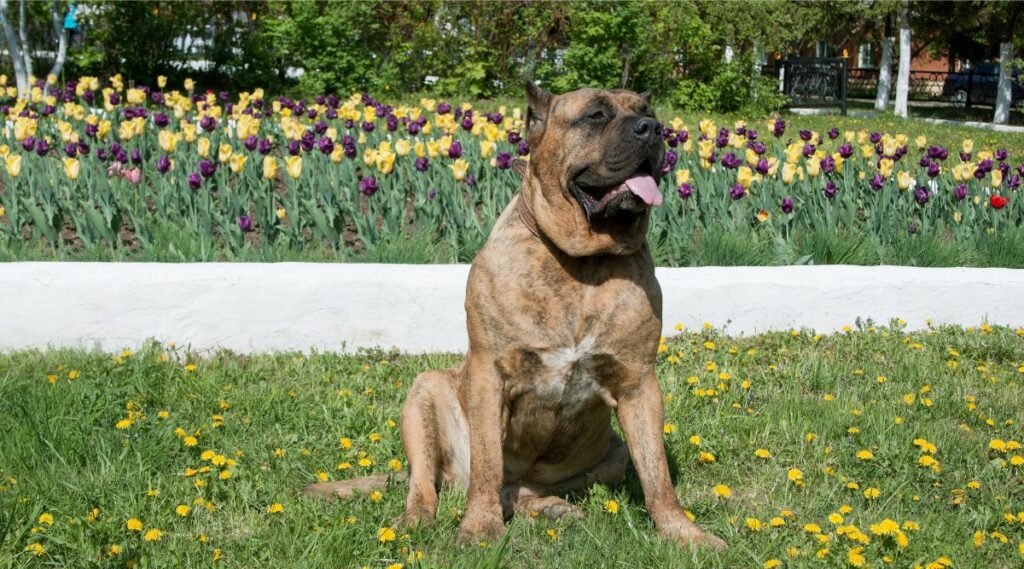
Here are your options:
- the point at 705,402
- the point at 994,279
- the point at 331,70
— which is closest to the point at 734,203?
the point at 994,279

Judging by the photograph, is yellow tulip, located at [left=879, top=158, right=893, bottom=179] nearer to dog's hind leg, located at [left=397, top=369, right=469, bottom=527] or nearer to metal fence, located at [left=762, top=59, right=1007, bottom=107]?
dog's hind leg, located at [left=397, top=369, right=469, bottom=527]

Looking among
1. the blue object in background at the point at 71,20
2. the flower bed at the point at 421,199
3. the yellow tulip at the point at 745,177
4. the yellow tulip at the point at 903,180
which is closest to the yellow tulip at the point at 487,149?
the flower bed at the point at 421,199

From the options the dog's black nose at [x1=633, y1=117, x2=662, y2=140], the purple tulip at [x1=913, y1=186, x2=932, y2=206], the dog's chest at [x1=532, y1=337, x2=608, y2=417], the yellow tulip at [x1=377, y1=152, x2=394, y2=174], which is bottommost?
the dog's chest at [x1=532, y1=337, x2=608, y2=417]

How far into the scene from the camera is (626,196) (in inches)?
127

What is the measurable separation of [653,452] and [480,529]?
610mm

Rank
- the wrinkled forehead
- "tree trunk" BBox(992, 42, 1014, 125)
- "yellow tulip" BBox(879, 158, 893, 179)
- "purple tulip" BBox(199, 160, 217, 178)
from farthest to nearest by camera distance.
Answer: "tree trunk" BBox(992, 42, 1014, 125) < "yellow tulip" BBox(879, 158, 893, 179) < "purple tulip" BBox(199, 160, 217, 178) < the wrinkled forehead

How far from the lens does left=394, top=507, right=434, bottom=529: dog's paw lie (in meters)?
3.42

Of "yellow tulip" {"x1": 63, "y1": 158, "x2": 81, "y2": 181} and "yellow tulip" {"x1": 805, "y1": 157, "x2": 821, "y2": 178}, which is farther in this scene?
"yellow tulip" {"x1": 805, "y1": 157, "x2": 821, "y2": 178}

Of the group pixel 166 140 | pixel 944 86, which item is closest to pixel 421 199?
pixel 166 140

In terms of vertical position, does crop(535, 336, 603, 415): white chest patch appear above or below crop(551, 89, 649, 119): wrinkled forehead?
below

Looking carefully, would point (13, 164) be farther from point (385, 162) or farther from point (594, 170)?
point (594, 170)

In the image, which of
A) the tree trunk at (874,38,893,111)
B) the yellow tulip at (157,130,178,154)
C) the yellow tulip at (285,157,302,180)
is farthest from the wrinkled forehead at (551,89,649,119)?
the tree trunk at (874,38,893,111)

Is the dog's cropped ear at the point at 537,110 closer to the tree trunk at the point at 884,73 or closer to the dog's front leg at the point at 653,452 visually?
the dog's front leg at the point at 653,452

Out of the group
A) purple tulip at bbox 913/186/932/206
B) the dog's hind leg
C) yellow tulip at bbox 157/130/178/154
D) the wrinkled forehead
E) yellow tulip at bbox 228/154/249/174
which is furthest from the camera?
yellow tulip at bbox 157/130/178/154
